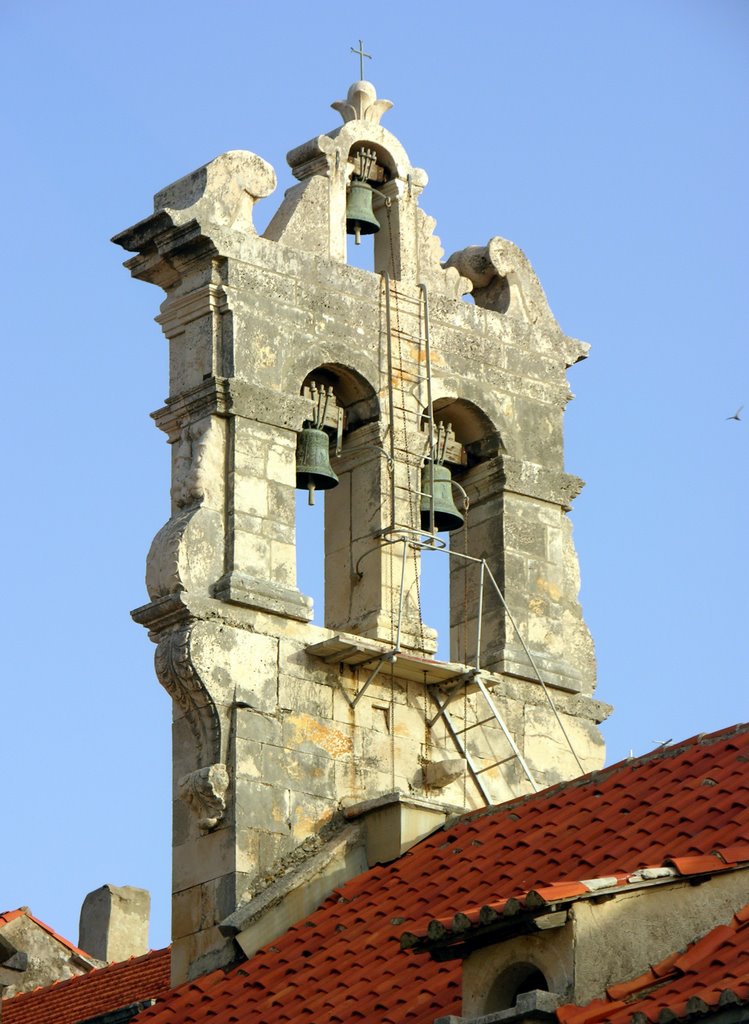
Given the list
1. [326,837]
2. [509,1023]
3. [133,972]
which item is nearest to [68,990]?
[133,972]

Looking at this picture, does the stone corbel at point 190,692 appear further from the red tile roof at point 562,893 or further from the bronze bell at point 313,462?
the red tile roof at point 562,893

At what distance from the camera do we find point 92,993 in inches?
920

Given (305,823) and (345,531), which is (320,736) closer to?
(305,823)

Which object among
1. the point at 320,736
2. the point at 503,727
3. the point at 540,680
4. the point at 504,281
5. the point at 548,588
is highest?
the point at 504,281

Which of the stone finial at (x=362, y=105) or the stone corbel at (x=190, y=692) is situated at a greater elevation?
the stone finial at (x=362, y=105)

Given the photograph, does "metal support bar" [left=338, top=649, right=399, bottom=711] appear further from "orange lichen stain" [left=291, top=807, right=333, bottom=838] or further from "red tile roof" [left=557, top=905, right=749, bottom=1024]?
"red tile roof" [left=557, top=905, right=749, bottom=1024]

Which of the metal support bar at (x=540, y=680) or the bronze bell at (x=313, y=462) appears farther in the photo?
the metal support bar at (x=540, y=680)

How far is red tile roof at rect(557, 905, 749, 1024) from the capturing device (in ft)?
46.1

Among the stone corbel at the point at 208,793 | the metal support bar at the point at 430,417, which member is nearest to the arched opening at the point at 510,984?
the stone corbel at the point at 208,793

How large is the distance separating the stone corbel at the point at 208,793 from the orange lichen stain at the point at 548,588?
129 inches

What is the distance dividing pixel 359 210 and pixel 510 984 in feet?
26.6

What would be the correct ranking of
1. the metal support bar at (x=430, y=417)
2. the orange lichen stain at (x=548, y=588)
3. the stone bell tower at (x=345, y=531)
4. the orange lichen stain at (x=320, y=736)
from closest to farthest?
the stone bell tower at (x=345, y=531) < the orange lichen stain at (x=320, y=736) < the metal support bar at (x=430, y=417) < the orange lichen stain at (x=548, y=588)

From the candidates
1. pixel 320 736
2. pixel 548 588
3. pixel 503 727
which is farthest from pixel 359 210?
pixel 320 736

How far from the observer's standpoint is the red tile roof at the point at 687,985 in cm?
1405
